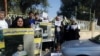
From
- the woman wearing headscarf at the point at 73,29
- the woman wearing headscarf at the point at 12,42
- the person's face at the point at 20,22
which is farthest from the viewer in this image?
the woman wearing headscarf at the point at 73,29

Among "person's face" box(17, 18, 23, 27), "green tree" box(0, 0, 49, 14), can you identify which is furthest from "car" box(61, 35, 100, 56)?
"green tree" box(0, 0, 49, 14)

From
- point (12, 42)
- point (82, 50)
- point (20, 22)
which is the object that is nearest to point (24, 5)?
point (20, 22)

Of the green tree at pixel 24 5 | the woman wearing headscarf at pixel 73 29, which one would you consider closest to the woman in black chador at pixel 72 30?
the woman wearing headscarf at pixel 73 29

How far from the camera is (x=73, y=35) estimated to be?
14750 millimetres

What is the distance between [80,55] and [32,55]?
141cm

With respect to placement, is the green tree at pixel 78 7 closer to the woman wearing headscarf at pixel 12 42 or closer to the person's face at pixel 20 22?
the person's face at pixel 20 22

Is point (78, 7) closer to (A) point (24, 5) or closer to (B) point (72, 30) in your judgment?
(A) point (24, 5)

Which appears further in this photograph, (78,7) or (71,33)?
(78,7)

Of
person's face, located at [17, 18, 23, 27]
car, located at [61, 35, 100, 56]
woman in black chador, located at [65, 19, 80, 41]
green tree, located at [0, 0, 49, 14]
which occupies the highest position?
green tree, located at [0, 0, 49, 14]

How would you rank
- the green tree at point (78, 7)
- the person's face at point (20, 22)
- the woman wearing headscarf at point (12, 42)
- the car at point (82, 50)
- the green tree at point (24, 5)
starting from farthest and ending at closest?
the green tree at point (78, 7) → the green tree at point (24, 5) → the person's face at point (20, 22) → the car at point (82, 50) → the woman wearing headscarf at point (12, 42)

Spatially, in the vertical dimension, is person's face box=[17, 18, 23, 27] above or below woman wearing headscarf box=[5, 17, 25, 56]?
above

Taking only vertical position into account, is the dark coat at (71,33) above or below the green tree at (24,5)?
below

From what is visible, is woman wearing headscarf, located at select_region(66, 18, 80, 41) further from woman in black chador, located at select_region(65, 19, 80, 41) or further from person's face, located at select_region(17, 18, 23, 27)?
person's face, located at select_region(17, 18, 23, 27)

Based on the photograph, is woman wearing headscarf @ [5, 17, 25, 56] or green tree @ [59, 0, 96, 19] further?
green tree @ [59, 0, 96, 19]
